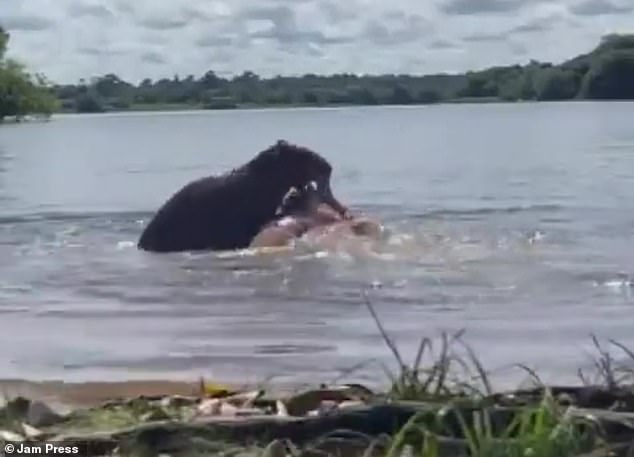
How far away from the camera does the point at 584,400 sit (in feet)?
20.3

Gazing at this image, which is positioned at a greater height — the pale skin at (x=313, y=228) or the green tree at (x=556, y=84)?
the pale skin at (x=313, y=228)

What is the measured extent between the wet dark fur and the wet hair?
0.06 metres

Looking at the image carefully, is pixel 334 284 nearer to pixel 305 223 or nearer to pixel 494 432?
pixel 305 223

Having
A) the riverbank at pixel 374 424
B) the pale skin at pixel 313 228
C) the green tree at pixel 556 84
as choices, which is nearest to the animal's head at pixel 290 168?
the pale skin at pixel 313 228

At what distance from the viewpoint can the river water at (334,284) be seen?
10.4 metres

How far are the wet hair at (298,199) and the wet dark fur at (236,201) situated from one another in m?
0.06

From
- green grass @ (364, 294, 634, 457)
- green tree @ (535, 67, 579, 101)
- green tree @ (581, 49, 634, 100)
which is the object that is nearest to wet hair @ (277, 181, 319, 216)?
green grass @ (364, 294, 634, 457)

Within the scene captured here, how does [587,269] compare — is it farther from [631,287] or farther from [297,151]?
[297,151]

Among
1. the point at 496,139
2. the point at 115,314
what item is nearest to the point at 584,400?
the point at 115,314

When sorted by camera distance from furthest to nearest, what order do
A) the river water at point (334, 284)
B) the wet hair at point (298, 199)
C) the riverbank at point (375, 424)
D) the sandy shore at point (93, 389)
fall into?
the wet hair at point (298, 199), the river water at point (334, 284), the sandy shore at point (93, 389), the riverbank at point (375, 424)

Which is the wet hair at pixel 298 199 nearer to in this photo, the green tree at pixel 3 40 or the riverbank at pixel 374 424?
the riverbank at pixel 374 424

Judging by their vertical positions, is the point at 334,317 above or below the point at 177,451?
below

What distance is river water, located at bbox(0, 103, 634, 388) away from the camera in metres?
10.4

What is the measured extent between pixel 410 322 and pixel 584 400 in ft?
17.9
